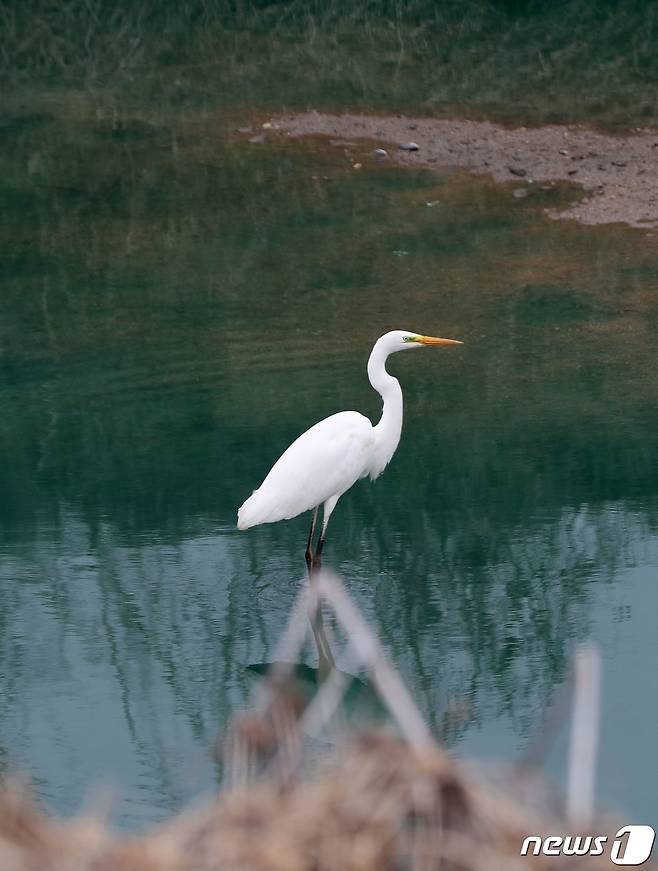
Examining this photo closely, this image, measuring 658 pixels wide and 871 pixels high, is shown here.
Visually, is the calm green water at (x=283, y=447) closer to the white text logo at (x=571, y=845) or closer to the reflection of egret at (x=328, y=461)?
the reflection of egret at (x=328, y=461)

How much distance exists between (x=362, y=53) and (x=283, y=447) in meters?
7.06

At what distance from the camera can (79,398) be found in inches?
277

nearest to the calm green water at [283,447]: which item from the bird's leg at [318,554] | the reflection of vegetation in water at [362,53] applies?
the bird's leg at [318,554]

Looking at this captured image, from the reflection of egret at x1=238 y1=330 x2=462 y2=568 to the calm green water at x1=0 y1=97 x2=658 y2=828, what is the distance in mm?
293

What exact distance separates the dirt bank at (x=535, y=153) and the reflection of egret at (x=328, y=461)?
3584mm

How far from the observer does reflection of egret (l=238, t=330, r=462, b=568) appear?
5324mm

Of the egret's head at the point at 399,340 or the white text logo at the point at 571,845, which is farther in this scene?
the egret's head at the point at 399,340

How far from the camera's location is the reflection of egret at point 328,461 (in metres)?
5.32

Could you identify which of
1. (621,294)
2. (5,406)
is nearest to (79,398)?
(5,406)

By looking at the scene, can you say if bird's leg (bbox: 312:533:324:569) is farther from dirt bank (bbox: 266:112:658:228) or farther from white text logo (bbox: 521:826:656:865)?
dirt bank (bbox: 266:112:658:228)

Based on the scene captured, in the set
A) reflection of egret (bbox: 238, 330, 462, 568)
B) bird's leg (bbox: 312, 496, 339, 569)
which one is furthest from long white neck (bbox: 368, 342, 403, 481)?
bird's leg (bbox: 312, 496, 339, 569)

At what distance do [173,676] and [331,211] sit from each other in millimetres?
5061

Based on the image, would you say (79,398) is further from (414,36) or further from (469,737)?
(414,36)

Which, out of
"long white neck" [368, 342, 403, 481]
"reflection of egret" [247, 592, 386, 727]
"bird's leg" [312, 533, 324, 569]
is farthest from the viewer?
"long white neck" [368, 342, 403, 481]
